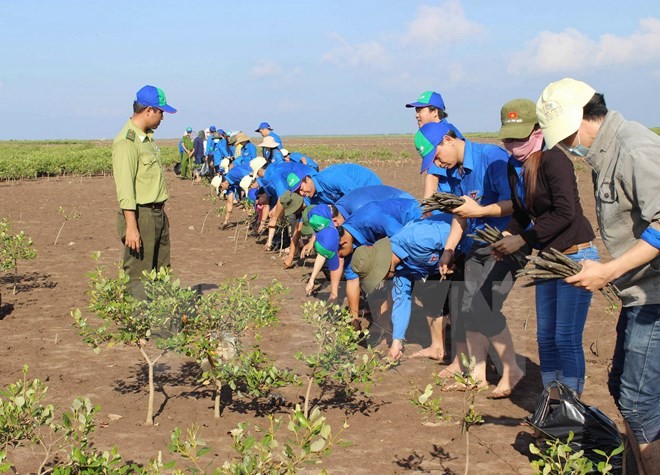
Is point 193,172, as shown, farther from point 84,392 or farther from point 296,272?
point 84,392

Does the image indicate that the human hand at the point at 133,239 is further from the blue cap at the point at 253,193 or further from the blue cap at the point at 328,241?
the blue cap at the point at 253,193

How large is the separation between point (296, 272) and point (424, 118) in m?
3.79

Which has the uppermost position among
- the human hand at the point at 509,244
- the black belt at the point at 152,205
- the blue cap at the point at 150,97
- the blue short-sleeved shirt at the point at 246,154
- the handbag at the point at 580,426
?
the blue cap at the point at 150,97

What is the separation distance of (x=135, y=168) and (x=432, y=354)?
2.77 metres

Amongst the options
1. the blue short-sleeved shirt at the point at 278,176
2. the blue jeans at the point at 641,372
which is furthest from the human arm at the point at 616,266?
the blue short-sleeved shirt at the point at 278,176

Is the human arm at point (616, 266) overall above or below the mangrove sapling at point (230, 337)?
above

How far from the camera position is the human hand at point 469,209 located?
454 centimetres

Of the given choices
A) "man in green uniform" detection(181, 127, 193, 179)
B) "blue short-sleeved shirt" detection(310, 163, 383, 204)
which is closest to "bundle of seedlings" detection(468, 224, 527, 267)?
"blue short-sleeved shirt" detection(310, 163, 383, 204)

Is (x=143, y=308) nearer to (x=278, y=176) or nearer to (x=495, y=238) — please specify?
(x=495, y=238)

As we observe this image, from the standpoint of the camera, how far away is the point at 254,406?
4910 millimetres

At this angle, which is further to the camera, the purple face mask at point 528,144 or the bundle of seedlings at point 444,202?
the bundle of seedlings at point 444,202

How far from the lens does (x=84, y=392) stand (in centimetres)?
518

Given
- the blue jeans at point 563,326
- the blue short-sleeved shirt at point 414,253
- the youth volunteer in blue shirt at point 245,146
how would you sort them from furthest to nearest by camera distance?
the youth volunteer in blue shirt at point 245,146
the blue short-sleeved shirt at point 414,253
the blue jeans at point 563,326

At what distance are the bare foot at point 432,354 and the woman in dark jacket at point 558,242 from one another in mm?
1901
